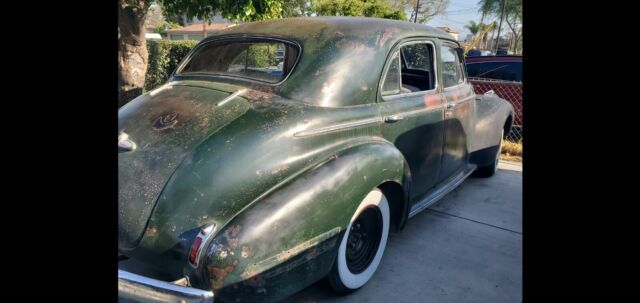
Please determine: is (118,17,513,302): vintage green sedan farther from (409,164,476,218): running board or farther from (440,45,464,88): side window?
(440,45,464,88): side window

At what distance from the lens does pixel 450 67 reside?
157 inches

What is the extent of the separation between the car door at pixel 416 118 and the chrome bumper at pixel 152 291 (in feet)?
5.27

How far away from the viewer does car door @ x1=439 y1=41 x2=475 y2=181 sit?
3602 mm

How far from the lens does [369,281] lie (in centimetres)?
281

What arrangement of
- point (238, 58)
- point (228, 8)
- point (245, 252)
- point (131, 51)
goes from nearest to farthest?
point (245, 252) → point (238, 58) → point (228, 8) → point (131, 51)

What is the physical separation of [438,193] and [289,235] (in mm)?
1919

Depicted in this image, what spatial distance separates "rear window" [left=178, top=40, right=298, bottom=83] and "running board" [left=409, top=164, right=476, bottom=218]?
56.4 inches

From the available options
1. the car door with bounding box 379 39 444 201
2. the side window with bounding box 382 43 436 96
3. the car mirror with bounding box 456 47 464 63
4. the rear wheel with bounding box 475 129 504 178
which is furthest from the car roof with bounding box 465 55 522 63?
the car door with bounding box 379 39 444 201

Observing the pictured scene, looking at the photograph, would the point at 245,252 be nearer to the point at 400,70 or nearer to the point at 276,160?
the point at 276,160

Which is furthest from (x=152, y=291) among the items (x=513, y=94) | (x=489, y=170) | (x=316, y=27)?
(x=513, y=94)
